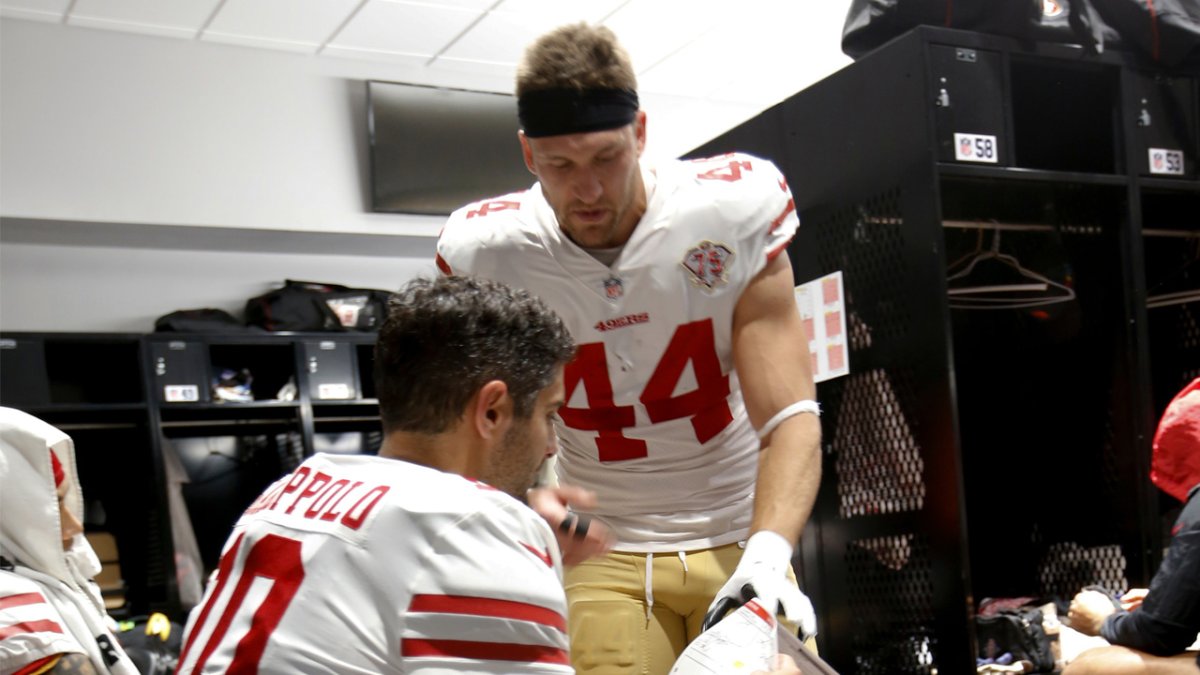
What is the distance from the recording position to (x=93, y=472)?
251 inches

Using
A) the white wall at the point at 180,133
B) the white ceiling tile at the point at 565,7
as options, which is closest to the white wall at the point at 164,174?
the white wall at the point at 180,133

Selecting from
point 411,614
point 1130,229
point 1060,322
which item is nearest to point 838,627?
point 1060,322

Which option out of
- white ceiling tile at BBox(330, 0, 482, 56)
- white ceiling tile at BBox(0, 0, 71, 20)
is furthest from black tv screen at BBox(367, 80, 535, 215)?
white ceiling tile at BBox(0, 0, 71, 20)

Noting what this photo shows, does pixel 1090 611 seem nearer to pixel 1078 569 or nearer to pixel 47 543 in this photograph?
pixel 1078 569

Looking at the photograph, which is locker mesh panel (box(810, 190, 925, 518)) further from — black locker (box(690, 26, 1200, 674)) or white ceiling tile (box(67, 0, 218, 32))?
white ceiling tile (box(67, 0, 218, 32))

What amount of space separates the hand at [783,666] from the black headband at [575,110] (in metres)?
0.90

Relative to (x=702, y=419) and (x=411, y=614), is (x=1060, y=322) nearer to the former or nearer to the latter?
(x=702, y=419)

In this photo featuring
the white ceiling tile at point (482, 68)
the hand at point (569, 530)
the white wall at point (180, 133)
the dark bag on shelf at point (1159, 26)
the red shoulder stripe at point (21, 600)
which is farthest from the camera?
the white ceiling tile at point (482, 68)

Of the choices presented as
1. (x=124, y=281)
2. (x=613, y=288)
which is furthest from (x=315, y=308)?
(x=613, y=288)

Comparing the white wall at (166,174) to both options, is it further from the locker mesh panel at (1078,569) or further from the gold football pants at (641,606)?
the gold football pants at (641,606)

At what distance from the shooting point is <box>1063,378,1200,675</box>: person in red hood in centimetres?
276

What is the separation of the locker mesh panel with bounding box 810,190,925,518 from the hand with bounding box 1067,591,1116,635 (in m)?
0.59

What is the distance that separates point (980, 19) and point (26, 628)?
99.9 inches

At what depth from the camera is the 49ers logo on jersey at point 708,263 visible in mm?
2051
